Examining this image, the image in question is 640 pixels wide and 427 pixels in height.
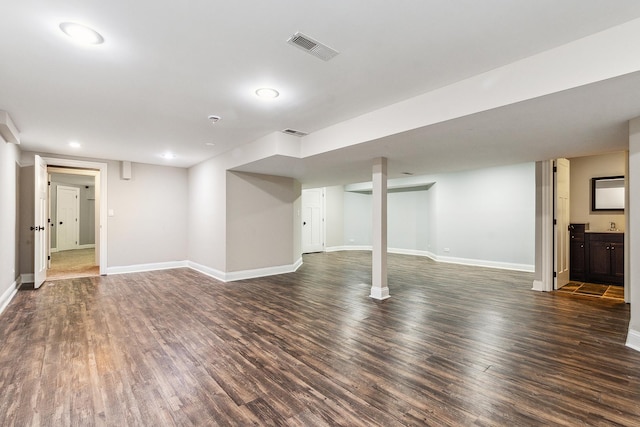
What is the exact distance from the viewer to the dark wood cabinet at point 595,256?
207 inches

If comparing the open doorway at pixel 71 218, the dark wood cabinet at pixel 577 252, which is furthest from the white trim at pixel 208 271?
the dark wood cabinet at pixel 577 252

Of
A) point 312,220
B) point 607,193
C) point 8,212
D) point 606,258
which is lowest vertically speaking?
point 606,258

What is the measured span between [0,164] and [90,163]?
247 centimetres

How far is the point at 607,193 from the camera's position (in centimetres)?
568

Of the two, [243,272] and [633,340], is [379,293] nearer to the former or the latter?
[633,340]

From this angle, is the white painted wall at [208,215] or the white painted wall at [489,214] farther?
the white painted wall at [489,214]

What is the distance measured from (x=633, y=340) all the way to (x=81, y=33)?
16.9ft

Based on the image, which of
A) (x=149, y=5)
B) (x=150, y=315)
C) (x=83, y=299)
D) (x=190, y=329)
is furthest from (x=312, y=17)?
(x=83, y=299)

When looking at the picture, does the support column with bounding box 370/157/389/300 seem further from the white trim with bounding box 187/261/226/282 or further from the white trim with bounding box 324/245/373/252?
the white trim with bounding box 324/245/373/252

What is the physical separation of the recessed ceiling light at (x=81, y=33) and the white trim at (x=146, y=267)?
5.60 m

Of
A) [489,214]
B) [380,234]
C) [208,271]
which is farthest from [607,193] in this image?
[208,271]

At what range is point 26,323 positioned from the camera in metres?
3.47

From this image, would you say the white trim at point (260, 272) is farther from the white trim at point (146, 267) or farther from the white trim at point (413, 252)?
the white trim at point (413, 252)

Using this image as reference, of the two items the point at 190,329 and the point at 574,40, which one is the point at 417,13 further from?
the point at 190,329
